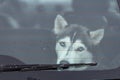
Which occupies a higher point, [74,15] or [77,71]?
[74,15]

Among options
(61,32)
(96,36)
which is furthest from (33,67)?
(96,36)

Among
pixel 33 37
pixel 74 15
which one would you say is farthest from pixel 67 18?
pixel 33 37

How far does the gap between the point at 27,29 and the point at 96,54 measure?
1.81 ft

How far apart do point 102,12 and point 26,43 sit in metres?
0.64

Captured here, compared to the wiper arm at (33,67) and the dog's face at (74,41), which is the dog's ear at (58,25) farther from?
the wiper arm at (33,67)

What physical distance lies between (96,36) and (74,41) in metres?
0.18

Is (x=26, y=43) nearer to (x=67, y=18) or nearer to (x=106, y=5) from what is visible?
→ (x=67, y=18)

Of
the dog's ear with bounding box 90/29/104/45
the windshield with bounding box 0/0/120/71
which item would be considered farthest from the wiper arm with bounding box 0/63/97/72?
the dog's ear with bounding box 90/29/104/45


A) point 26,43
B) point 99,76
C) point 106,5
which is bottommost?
point 99,76

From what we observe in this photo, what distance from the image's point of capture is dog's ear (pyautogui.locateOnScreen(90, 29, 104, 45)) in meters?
3.85

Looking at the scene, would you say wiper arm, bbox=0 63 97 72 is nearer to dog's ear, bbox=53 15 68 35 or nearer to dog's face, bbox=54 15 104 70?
dog's face, bbox=54 15 104 70

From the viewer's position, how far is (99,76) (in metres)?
3.81

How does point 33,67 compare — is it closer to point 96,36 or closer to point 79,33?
point 79,33

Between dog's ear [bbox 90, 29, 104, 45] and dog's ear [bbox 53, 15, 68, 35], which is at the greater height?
dog's ear [bbox 53, 15, 68, 35]
